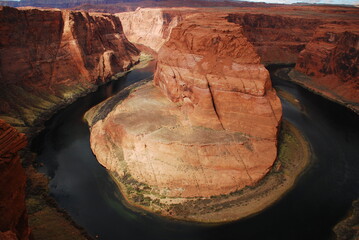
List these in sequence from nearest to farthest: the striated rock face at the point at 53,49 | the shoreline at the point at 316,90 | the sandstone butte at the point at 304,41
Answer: the striated rock face at the point at 53,49 → the shoreline at the point at 316,90 → the sandstone butte at the point at 304,41

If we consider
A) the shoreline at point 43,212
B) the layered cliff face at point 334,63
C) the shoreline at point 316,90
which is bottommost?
the shoreline at point 43,212

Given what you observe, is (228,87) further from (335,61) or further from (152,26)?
(152,26)

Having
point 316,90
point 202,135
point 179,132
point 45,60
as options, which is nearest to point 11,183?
point 179,132

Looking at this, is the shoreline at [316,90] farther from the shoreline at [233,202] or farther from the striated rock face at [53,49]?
the striated rock face at [53,49]

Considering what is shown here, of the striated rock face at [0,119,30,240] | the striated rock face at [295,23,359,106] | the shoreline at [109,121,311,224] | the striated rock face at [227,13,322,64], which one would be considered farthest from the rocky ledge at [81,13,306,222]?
the striated rock face at [227,13,322,64]

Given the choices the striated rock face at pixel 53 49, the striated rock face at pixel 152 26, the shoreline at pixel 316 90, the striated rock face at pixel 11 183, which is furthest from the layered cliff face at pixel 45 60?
the shoreline at pixel 316 90
